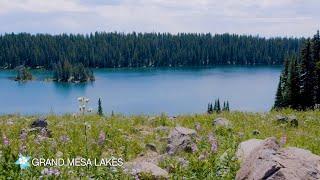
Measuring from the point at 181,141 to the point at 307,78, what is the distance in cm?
6095

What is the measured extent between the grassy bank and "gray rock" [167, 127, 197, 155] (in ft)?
0.81

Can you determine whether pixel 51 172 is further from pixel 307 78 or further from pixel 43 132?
pixel 307 78

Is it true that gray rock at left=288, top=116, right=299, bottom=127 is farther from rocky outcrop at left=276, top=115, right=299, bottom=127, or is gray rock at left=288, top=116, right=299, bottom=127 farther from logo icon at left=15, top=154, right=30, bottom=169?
logo icon at left=15, top=154, right=30, bottom=169

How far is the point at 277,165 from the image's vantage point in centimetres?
891

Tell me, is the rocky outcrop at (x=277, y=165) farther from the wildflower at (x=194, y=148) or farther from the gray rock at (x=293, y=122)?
the gray rock at (x=293, y=122)

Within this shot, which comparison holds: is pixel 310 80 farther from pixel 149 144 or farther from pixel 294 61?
pixel 149 144

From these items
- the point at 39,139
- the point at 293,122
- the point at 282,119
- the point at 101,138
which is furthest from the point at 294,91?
the point at 39,139

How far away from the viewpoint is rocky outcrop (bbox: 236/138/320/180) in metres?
8.80

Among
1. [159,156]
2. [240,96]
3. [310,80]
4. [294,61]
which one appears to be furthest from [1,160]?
[240,96]

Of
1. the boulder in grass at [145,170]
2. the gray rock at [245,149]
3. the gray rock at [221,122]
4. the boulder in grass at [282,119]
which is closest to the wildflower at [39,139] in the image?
the boulder in grass at [145,170]

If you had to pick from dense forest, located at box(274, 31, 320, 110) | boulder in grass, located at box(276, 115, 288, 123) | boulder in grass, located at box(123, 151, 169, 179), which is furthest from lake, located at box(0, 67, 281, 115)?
boulder in grass, located at box(123, 151, 169, 179)

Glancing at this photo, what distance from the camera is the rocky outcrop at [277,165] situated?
8805 millimetres

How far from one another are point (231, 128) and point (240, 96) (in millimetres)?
156547

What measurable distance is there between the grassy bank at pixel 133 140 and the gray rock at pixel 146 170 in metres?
0.24
